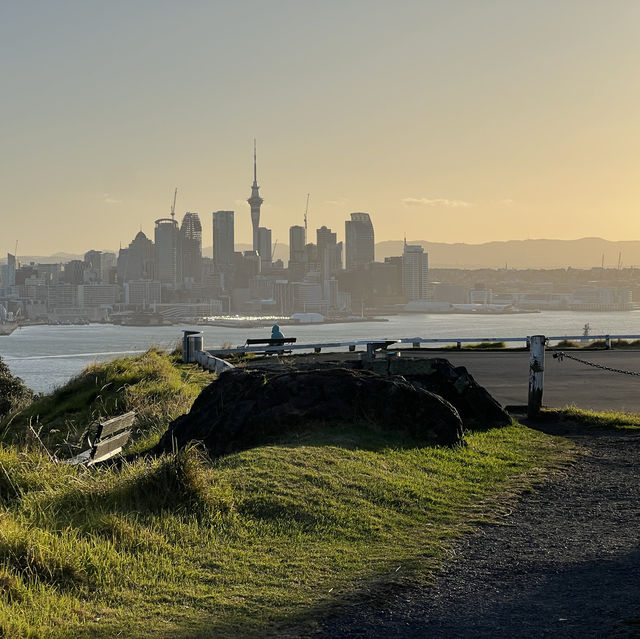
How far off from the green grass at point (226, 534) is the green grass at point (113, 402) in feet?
13.1

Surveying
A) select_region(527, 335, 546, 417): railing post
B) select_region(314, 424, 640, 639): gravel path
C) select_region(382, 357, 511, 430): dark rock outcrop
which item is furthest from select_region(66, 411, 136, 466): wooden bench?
select_region(527, 335, 546, 417): railing post

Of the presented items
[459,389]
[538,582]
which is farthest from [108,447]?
[538,582]

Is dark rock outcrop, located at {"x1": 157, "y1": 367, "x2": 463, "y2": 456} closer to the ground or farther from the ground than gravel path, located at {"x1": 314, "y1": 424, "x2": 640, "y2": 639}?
farther from the ground

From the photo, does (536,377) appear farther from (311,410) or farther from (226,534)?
(226,534)

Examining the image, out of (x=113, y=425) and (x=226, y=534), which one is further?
(x=113, y=425)

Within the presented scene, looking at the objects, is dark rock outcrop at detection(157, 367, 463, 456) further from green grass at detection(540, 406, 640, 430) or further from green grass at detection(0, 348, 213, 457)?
green grass at detection(540, 406, 640, 430)

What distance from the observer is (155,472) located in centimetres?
749

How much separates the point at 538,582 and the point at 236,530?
93.4 inches

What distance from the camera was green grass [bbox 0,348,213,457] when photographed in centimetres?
1371

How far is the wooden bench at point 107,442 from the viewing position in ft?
33.2

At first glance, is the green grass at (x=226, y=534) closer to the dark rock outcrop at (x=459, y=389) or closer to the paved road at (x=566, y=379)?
the dark rock outcrop at (x=459, y=389)

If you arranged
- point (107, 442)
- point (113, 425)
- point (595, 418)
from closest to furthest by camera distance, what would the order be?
point (107, 442) → point (113, 425) → point (595, 418)

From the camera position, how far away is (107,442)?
34.7ft

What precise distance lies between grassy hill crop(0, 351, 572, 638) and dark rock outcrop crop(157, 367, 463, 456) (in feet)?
0.86
